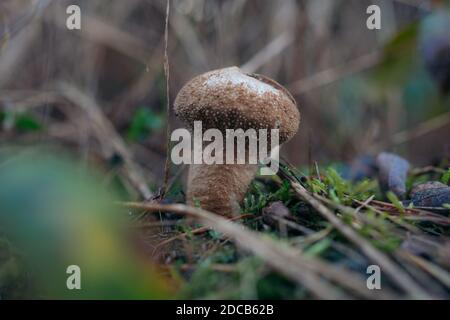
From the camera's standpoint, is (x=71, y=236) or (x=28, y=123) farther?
(x=28, y=123)

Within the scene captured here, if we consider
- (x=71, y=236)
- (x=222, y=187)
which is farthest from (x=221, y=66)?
A: (x=71, y=236)

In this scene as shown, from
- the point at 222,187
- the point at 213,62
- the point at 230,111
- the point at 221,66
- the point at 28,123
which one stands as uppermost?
the point at 213,62

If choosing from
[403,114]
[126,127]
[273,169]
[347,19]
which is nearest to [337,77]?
[347,19]

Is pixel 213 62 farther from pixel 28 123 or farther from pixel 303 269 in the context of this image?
pixel 303 269

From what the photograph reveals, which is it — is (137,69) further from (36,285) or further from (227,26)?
(36,285)

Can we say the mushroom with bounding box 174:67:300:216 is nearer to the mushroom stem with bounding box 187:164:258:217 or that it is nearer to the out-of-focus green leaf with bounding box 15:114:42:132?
the mushroom stem with bounding box 187:164:258:217

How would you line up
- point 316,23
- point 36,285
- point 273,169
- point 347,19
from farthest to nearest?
point 347,19 < point 316,23 < point 273,169 < point 36,285

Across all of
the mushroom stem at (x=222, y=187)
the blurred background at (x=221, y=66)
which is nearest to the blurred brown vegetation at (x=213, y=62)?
the blurred background at (x=221, y=66)
